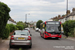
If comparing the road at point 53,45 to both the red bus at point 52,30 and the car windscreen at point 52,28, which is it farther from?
the car windscreen at point 52,28

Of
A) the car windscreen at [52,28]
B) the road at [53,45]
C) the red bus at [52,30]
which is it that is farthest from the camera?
the car windscreen at [52,28]

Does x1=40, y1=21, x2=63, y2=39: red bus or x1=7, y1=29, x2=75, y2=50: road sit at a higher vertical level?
x1=40, y1=21, x2=63, y2=39: red bus

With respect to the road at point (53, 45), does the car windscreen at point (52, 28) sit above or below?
→ above

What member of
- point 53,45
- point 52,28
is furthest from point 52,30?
point 53,45

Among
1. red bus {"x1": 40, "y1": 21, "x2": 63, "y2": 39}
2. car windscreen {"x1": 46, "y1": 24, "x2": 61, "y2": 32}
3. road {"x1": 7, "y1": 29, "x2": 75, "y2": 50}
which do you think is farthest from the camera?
car windscreen {"x1": 46, "y1": 24, "x2": 61, "y2": 32}

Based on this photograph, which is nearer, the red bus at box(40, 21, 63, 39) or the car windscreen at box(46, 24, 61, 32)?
the red bus at box(40, 21, 63, 39)

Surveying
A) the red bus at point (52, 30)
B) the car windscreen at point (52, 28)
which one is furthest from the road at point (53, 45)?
the car windscreen at point (52, 28)

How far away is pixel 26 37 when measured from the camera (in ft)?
36.1

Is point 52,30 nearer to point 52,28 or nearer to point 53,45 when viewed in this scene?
point 52,28

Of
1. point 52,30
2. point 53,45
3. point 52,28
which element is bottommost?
point 53,45

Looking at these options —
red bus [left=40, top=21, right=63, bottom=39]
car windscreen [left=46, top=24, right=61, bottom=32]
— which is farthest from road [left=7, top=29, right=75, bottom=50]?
car windscreen [left=46, top=24, right=61, bottom=32]

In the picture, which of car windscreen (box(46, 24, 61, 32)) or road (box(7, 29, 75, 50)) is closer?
road (box(7, 29, 75, 50))

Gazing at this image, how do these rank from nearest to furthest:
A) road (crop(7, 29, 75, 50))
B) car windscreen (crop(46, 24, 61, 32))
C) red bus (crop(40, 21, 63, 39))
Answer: road (crop(7, 29, 75, 50)) → red bus (crop(40, 21, 63, 39)) → car windscreen (crop(46, 24, 61, 32))

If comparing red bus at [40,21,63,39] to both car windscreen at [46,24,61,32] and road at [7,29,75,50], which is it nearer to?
car windscreen at [46,24,61,32]
